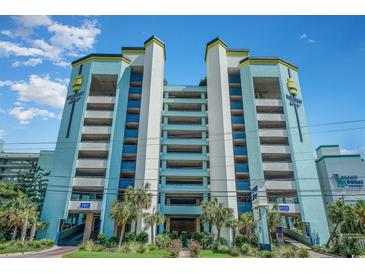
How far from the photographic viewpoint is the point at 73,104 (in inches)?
1820

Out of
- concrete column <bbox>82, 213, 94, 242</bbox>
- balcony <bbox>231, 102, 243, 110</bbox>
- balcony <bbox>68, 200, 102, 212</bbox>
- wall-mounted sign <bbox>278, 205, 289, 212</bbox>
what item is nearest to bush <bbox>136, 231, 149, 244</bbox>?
balcony <bbox>68, 200, 102, 212</bbox>

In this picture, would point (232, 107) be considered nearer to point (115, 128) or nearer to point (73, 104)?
point (115, 128)

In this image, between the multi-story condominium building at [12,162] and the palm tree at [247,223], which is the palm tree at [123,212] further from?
the multi-story condominium building at [12,162]

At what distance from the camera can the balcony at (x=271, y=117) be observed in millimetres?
46250

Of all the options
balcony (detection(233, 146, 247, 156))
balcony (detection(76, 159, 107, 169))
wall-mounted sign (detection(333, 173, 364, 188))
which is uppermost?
balcony (detection(233, 146, 247, 156))

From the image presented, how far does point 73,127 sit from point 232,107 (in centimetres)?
3132

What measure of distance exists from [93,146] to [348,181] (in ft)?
176

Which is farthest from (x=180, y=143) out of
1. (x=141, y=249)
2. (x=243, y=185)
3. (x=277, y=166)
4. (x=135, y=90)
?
(x=141, y=249)

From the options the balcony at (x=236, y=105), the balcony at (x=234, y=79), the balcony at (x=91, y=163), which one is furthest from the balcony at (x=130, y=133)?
the balcony at (x=234, y=79)

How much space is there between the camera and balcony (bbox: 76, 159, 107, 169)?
41531 mm

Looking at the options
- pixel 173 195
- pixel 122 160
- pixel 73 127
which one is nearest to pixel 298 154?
pixel 173 195

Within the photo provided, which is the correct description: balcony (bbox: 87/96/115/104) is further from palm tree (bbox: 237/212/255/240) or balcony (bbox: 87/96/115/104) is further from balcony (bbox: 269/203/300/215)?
balcony (bbox: 269/203/300/215)

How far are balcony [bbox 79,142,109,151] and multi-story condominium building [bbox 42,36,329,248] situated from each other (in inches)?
7.0

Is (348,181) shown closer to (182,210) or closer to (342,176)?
(342,176)
